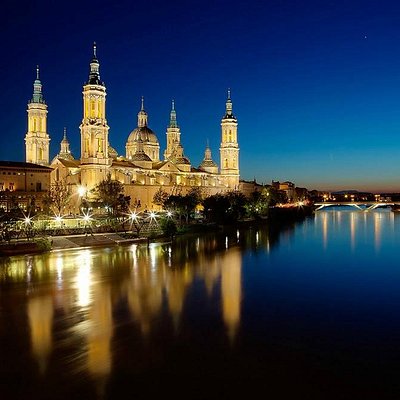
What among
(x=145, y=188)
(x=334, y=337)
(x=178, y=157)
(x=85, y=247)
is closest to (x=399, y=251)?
(x=85, y=247)

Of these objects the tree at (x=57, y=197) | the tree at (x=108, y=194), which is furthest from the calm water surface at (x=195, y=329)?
the tree at (x=108, y=194)

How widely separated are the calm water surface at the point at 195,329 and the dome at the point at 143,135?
37.6m

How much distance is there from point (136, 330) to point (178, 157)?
169 ft

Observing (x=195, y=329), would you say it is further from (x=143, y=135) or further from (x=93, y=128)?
(x=143, y=135)

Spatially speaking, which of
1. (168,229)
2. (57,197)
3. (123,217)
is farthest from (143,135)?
(168,229)

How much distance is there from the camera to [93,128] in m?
44.8

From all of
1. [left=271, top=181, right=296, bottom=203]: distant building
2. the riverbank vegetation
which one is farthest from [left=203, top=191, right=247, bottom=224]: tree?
[left=271, top=181, right=296, bottom=203]: distant building

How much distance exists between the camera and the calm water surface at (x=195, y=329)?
8477 mm

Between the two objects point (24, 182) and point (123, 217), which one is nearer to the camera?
point (123, 217)

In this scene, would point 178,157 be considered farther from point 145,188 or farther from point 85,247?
point 85,247

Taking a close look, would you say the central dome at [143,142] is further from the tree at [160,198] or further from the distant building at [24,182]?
the distant building at [24,182]

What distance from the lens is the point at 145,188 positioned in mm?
52469

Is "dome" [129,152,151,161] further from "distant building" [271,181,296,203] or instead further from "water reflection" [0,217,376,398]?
"distant building" [271,181,296,203]

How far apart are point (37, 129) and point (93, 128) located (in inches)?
381
